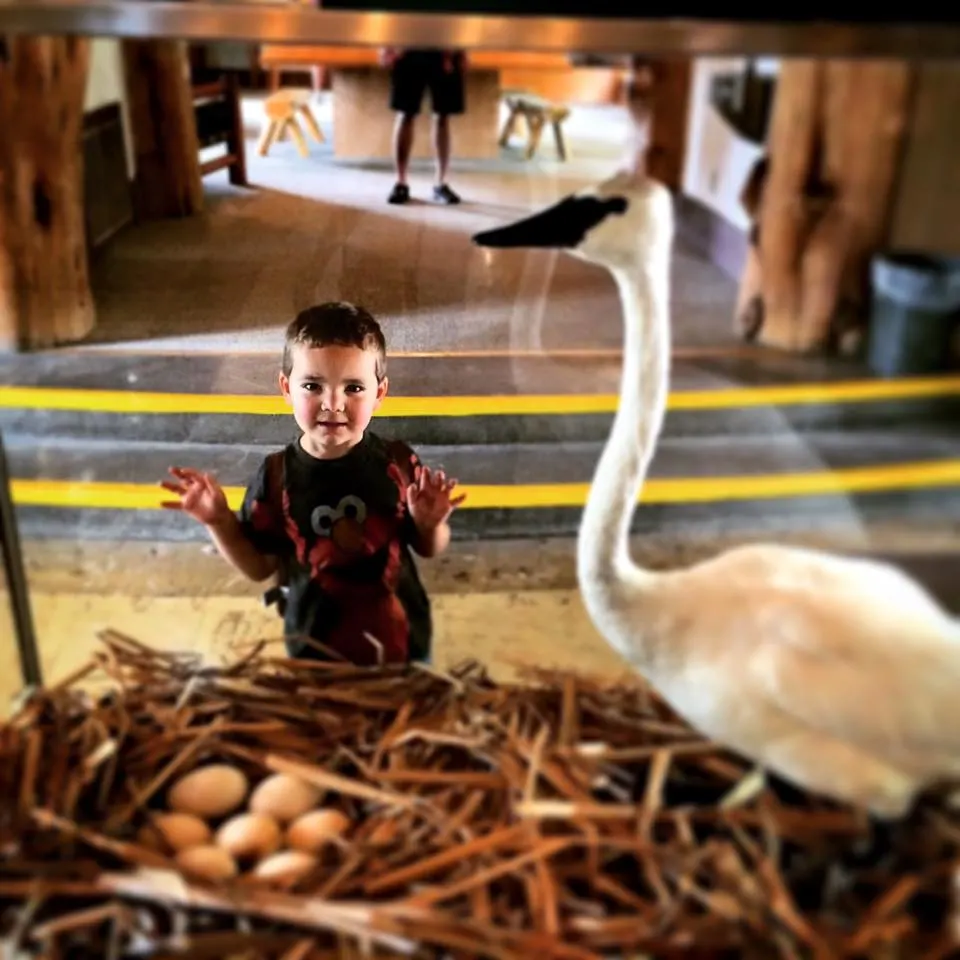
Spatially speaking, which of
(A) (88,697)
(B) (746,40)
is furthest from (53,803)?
(B) (746,40)

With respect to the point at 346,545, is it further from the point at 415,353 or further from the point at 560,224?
the point at 560,224

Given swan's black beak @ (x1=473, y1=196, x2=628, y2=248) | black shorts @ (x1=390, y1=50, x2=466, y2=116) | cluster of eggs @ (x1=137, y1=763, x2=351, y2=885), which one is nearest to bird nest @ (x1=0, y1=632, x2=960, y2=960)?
cluster of eggs @ (x1=137, y1=763, x2=351, y2=885)

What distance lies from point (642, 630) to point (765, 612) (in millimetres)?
94

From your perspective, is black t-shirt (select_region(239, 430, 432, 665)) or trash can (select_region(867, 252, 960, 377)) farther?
black t-shirt (select_region(239, 430, 432, 665))

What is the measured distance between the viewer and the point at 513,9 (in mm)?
637

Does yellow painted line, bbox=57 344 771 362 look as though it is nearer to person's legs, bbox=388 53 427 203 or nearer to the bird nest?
person's legs, bbox=388 53 427 203

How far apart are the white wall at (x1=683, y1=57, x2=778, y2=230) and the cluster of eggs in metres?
0.51

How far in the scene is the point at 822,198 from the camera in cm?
61

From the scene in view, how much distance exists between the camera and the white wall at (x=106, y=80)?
615 millimetres

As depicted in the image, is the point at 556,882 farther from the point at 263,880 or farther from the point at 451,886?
the point at 263,880

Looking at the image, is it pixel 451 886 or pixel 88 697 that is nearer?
pixel 451 886

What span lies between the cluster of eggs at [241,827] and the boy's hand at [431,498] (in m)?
0.23

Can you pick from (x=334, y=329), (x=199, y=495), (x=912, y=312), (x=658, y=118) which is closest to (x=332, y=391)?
(x=334, y=329)

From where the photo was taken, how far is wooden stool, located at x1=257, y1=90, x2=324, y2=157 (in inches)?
26.6
